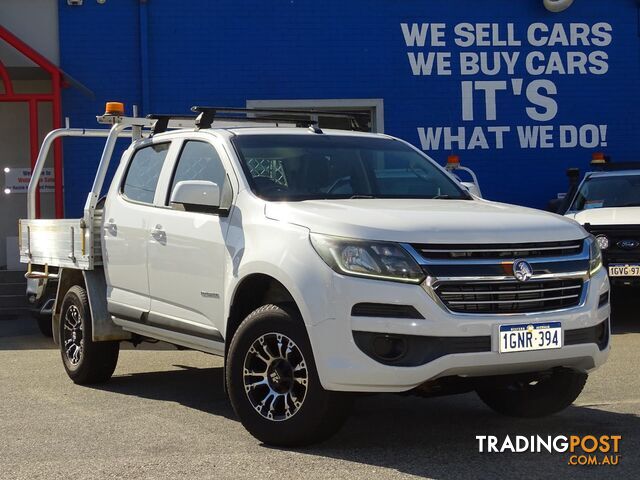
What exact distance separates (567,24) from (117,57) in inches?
304

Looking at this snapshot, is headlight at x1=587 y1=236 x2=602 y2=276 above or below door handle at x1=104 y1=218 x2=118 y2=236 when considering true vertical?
below

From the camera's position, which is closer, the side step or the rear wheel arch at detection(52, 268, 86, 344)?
the rear wheel arch at detection(52, 268, 86, 344)

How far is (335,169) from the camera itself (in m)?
7.01

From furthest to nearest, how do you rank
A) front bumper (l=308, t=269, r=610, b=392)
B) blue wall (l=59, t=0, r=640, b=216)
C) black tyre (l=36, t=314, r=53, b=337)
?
blue wall (l=59, t=0, r=640, b=216), black tyre (l=36, t=314, r=53, b=337), front bumper (l=308, t=269, r=610, b=392)

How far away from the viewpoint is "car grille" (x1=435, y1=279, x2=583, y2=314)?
5465 millimetres

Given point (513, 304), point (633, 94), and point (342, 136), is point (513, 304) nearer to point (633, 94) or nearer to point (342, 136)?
point (342, 136)

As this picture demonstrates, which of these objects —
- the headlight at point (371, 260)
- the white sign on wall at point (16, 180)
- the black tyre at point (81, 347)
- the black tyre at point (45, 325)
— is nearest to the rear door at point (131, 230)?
the black tyre at point (81, 347)

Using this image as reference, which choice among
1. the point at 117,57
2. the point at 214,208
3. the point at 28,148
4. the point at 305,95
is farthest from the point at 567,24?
the point at 214,208

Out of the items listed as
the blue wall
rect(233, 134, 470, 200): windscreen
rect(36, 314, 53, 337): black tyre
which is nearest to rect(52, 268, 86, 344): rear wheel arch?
rect(233, 134, 470, 200): windscreen

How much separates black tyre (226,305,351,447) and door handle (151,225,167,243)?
4.33 feet

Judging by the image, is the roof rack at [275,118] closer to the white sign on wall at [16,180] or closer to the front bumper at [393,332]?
the front bumper at [393,332]

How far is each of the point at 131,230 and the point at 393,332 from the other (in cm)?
284

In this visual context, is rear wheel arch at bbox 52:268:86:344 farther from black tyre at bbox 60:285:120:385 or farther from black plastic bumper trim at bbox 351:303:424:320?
black plastic bumper trim at bbox 351:303:424:320

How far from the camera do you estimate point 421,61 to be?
18.2m
